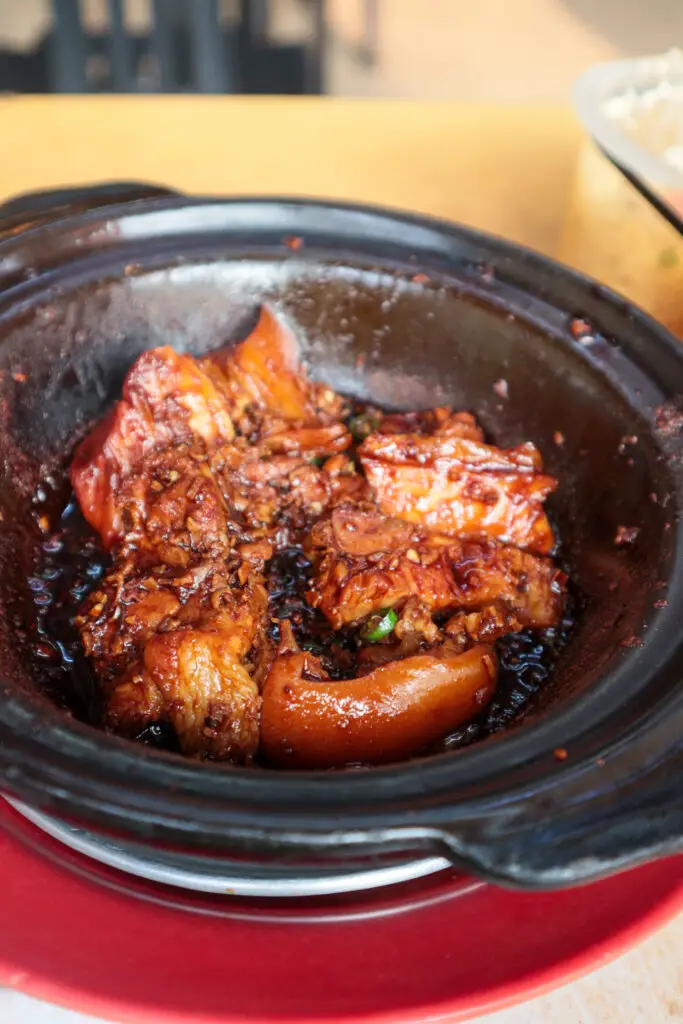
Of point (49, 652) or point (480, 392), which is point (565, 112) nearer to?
point (480, 392)

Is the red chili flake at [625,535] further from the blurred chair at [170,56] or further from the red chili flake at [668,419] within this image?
the blurred chair at [170,56]

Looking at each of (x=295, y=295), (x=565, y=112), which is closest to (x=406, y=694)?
(x=295, y=295)

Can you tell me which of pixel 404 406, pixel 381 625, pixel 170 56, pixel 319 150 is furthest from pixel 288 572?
pixel 170 56

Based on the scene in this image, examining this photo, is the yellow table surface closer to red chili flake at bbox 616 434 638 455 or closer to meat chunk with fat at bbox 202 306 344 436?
meat chunk with fat at bbox 202 306 344 436

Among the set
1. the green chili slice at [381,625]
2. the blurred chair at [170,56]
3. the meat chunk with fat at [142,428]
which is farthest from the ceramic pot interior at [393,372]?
the blurred chair at [170,56]

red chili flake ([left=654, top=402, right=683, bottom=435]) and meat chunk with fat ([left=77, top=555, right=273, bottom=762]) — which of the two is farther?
red chili flake ([left=654, top=402, right=683, bottom=435])

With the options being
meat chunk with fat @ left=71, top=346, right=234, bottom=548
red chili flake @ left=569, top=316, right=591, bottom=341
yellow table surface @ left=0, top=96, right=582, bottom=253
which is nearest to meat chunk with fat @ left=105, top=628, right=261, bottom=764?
meat chunk with fat @ left=71, top=346, right=234, bottom=548

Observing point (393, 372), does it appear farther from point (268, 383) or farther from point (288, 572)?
point (288, 572)

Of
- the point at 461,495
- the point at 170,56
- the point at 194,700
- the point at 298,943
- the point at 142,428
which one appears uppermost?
the point at 170,56
